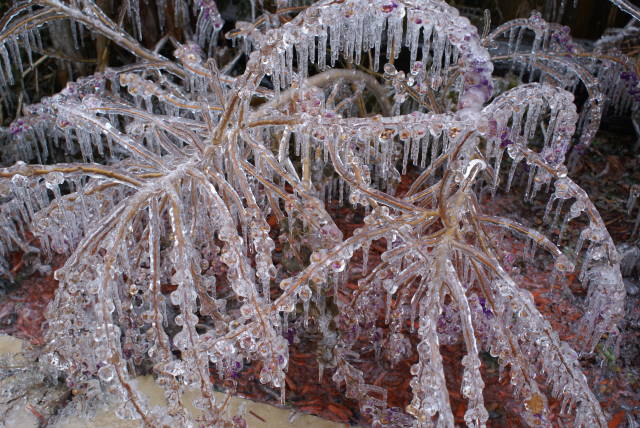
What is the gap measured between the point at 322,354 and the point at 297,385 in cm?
26

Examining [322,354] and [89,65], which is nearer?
[322,354]

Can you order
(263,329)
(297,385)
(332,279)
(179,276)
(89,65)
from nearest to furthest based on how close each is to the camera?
(179,276) → (263,329) → (332,279) → (297,385) → (89,65)

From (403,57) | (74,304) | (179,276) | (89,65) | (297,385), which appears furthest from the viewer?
(403,57)

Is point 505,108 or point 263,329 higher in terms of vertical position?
point 505,108

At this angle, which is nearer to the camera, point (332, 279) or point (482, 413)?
point (482, 413)

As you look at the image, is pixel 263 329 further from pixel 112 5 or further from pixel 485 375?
pixel 112 5

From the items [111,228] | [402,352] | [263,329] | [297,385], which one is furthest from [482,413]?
[111,228]

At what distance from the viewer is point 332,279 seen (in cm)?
185

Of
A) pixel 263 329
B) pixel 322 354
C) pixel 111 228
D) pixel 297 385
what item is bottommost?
pixel 297 385

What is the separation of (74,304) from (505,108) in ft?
4.83

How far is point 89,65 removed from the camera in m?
3.54

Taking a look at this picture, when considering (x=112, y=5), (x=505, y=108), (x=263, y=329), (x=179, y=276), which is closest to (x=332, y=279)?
(x=263, y=329)

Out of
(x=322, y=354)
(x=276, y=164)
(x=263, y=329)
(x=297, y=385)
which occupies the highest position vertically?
(x=276, y=164)

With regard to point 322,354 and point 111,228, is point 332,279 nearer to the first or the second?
point 322,354
